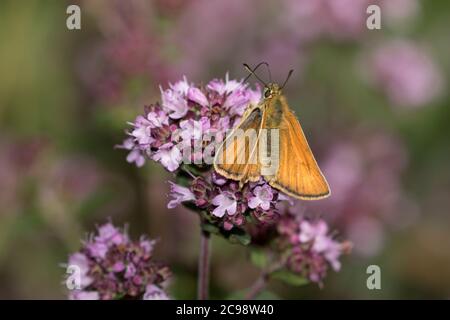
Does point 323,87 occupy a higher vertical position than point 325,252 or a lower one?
higher

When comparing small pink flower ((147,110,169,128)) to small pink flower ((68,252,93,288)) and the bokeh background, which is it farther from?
the bokeh background

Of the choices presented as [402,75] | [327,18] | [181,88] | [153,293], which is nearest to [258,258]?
[153,293]

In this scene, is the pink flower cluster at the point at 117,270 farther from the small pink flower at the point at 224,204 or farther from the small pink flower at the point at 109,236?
the small pink flower at the point at 224,204

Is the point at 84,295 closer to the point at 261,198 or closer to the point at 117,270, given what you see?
the point at 117,270

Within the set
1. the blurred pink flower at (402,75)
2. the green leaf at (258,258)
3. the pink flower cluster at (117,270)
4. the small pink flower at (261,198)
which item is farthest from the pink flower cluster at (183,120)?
the blurred pink flower at (402,75)
